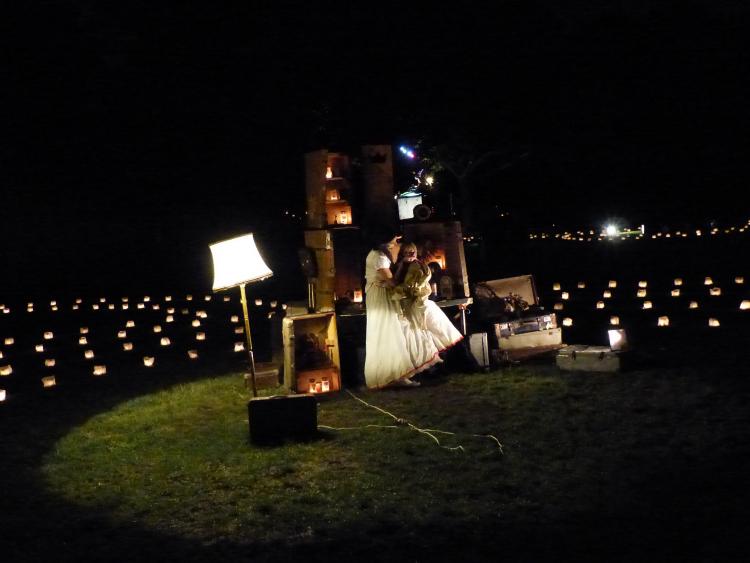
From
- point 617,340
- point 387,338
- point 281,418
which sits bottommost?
point 281,418

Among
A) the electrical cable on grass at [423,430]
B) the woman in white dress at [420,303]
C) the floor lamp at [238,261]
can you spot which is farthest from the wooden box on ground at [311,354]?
the floor lamp at [238,261]

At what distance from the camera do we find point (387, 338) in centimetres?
1034

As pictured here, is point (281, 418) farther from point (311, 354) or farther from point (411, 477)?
point (311, 354)

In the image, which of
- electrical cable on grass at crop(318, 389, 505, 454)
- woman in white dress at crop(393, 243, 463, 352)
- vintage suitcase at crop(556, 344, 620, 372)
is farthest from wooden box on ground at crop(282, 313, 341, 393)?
vintage suitcase at crop(556, 344, 620, 372)

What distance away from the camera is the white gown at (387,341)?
33.7 feet

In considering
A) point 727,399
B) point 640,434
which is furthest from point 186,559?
point 727,399

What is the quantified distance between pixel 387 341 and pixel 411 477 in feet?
11.8

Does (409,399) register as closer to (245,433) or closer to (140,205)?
(245,433)

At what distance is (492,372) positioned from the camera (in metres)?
11.0

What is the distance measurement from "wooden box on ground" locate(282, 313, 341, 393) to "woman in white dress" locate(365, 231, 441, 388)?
0.49 meters

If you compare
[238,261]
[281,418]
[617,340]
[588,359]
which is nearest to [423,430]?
[281,418]

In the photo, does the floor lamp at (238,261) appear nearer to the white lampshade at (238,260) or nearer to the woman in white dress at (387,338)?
the white lampshade at (238,260)

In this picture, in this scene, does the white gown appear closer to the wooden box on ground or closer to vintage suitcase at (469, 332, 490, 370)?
the wooden box on ground

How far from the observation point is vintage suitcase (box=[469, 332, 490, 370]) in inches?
441
